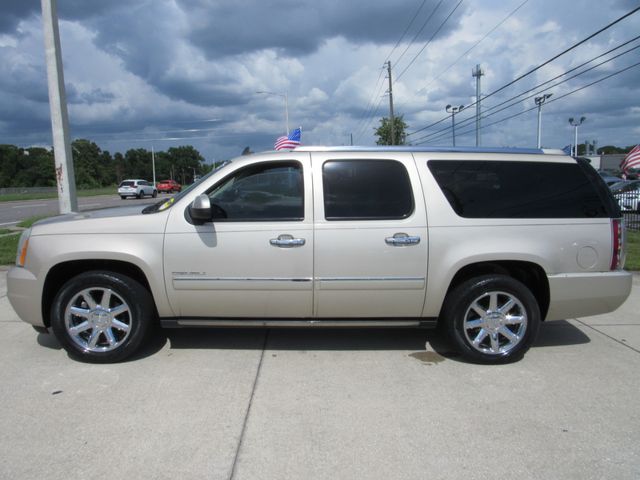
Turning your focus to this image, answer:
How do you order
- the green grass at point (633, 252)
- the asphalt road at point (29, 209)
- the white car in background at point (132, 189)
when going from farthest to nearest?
the white car in background at point (132, 189) → the asphalt road at point (29, 209) → the green grass at point (633, 252)

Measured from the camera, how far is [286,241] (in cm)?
396

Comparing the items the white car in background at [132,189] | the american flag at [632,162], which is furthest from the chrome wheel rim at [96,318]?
the white car in background at [132,189]

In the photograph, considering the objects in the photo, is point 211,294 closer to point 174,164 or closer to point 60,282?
point 60,282

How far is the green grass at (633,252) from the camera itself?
8065mm

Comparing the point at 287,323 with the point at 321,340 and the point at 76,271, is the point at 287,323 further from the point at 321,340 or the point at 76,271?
the point at 76,271

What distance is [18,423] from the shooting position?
10.5 ft

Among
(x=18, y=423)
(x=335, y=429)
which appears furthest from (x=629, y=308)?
(x=18, y=423)

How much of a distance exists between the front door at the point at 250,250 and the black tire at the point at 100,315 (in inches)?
12.5

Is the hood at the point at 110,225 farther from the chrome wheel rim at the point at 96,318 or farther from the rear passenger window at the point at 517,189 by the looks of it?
the rear passenger window at the point at 517,189

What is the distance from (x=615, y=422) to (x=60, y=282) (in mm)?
4429

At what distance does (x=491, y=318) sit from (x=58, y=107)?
8.00m

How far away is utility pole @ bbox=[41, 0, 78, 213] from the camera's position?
27.1 feet

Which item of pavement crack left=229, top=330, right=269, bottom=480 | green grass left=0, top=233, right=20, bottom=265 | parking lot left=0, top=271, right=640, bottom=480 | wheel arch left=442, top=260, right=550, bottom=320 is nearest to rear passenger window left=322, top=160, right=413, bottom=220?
wheel arch left=442, top=260, right=550, bottom=320

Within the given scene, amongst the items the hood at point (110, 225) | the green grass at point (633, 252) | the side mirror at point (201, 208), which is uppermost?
the side mirror at point (201, 208)
